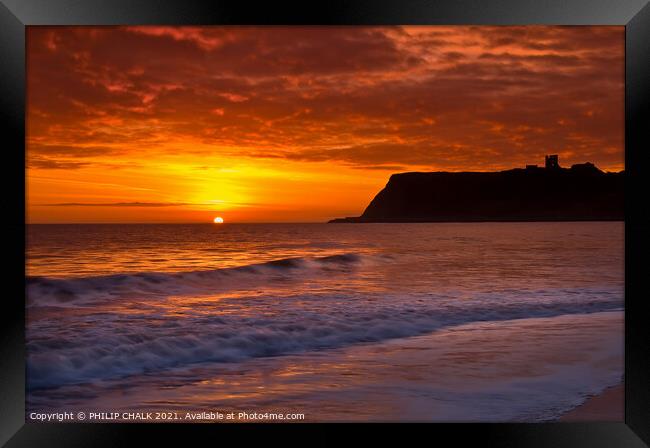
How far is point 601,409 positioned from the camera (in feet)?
11.7

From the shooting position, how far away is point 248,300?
982cm

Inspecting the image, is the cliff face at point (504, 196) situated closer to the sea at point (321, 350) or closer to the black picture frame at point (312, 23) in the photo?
the sea at point (321, 350)

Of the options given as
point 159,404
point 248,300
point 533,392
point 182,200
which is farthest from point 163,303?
point 182,200

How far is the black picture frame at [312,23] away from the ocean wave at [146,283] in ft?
23.0

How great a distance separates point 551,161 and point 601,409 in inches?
1268

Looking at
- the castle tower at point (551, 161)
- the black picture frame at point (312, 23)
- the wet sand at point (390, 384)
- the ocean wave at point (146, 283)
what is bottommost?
the ocean wave at point (146, 283)

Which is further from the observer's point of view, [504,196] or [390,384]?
[504,196]

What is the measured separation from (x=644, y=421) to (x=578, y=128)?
1396 inches

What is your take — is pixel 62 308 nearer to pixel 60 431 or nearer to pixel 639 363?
pixel 60 431

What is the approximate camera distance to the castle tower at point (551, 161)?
3334cm

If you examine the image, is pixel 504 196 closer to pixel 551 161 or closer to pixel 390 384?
pixel 551 161

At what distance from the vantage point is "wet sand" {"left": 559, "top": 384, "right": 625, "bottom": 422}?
341 cm

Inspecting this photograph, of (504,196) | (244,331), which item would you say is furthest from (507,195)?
(244,331)

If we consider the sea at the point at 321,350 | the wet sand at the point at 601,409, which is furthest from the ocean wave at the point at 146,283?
the wet sand at the point at 601,409
